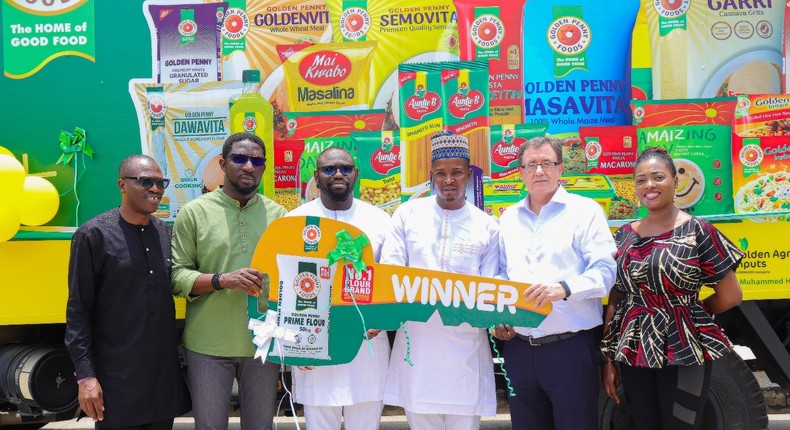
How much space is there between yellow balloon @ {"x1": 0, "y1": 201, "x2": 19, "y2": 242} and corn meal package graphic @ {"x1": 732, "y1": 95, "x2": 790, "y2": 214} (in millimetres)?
3457

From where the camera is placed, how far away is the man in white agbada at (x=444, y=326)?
2869 mm

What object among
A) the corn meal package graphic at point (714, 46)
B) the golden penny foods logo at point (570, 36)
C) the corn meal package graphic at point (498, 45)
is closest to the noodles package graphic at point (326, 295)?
the corn meal package graphic at point (498, 45)

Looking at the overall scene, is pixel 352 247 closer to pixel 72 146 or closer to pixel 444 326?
pixel 444 326

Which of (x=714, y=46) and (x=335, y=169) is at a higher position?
(x=714, y=46)

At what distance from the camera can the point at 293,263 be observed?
2.95m

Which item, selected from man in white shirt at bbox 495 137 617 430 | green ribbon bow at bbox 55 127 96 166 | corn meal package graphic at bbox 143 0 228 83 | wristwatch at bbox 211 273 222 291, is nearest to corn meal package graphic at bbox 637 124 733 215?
man in white shirt at bbox 495 137 617 430

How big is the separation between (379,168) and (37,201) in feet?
5.59

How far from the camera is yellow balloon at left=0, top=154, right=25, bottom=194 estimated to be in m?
3.33

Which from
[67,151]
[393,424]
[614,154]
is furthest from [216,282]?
[393,424]

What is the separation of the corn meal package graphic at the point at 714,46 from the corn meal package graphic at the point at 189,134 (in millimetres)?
2146

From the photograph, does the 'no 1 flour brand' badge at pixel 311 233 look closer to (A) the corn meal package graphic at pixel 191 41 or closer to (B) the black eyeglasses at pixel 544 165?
(B) the black eyeglasses at pixel 544 165

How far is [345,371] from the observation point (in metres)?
2.97

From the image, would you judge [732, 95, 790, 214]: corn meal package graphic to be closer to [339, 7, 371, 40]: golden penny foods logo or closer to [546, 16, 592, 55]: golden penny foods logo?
[546, 16, 592, 55]: golden penny foods logo

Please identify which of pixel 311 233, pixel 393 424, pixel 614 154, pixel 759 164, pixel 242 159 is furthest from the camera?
pixel 393 424
